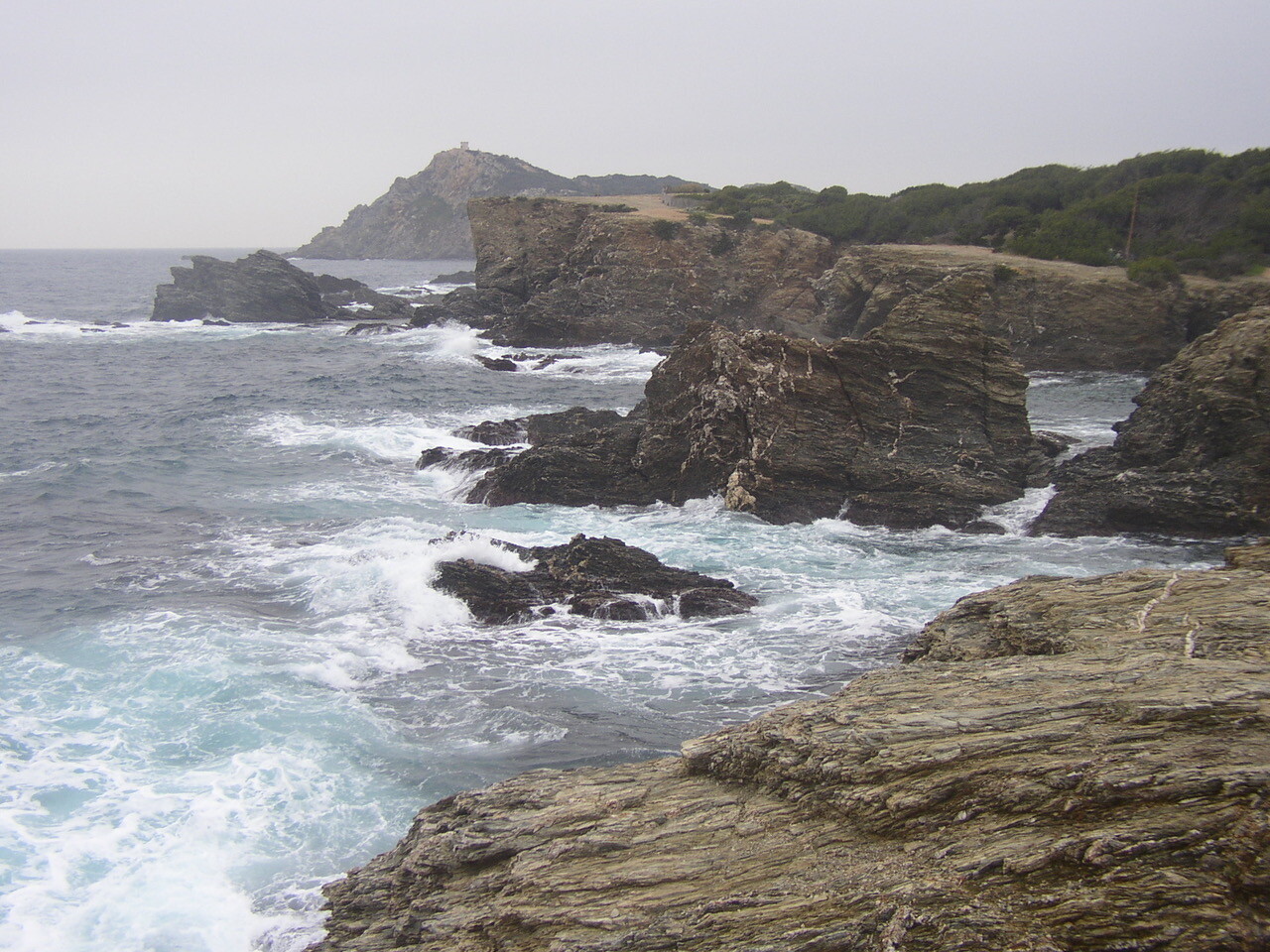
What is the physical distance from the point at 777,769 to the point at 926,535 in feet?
45.3

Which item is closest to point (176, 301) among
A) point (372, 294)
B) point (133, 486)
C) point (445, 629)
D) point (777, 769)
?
point (372, 294)

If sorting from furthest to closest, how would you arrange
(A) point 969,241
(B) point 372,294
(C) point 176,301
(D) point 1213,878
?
(B) point 372,294 → (C) point 176,301 → (A) point 969,241 → (D) point 1213,878

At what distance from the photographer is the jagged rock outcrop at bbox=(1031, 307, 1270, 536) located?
1781 centimetres

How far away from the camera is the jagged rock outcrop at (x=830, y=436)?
2073 cm

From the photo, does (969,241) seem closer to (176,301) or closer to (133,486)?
(133,486)

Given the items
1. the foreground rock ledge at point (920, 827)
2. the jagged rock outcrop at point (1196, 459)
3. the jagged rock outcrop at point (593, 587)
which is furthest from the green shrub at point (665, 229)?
the foreground rock ledge at point (920, 827)

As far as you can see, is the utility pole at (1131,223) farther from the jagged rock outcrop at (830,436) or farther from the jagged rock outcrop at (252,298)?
the jagged rock outcrop at (252,298)

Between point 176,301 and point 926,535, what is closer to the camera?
point 926,535

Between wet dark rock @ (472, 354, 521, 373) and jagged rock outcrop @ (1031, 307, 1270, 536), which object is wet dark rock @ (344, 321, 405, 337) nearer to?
wet dark rock @ (472, 354, 521, 373)

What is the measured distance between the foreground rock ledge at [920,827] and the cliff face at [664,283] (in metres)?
41.5

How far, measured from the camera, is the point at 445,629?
15.3 meters

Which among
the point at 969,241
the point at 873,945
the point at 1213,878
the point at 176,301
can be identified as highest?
the point at 969,241

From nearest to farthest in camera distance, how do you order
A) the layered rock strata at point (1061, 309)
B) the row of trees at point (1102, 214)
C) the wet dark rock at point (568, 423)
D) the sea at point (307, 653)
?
the sea at point (307, 653) → the wet dark rock at point (568, 423) → the layered rock strata at point (1061, 309) → the row of trees at point (1102, 214)

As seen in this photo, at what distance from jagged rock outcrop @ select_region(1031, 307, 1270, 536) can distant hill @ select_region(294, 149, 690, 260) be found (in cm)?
13554
